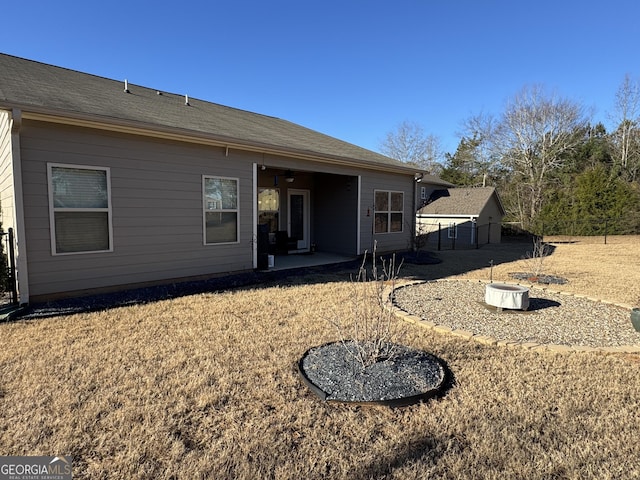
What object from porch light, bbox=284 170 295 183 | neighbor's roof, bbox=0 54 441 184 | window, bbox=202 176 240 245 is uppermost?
neighbor's roof, bbox=0 54 441 184

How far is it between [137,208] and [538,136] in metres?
28.7

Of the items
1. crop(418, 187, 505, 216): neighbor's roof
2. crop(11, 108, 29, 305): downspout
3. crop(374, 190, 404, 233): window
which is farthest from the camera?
crop(418, 187, 505, 216): neighbor's roof

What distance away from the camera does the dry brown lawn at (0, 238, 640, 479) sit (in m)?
1.91

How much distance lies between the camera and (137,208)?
5.81 m

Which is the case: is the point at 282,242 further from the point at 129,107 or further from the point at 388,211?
the point at 129,107

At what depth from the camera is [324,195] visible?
10656mm

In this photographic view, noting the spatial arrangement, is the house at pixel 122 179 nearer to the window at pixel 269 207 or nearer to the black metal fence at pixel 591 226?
the window at pixel 269 207

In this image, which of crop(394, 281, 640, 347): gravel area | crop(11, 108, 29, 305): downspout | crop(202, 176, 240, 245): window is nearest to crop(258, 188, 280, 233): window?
crop(202, 176, 240, 245): window

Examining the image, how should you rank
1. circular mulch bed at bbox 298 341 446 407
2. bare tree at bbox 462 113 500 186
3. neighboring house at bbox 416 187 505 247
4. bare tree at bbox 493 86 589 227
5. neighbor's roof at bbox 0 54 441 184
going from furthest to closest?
bare tree at bbox 462 113 500 186 < bare tree at bbox 493 86 589 227 < neighboring house at bbox 416 187 505 247 < neighbor's roof at bbox 0 54 441 184 < circular mulch bed at bbox 298 341 446 407

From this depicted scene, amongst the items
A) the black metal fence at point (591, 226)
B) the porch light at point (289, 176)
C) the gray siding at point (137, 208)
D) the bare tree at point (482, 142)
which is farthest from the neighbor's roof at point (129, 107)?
the bare tree at point (482, 142)

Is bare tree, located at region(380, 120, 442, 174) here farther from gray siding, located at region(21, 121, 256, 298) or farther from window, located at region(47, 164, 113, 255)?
window, located at region(47, 164, 113, 255)

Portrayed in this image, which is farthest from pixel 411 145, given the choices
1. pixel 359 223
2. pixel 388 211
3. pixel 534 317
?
pixel 534 317

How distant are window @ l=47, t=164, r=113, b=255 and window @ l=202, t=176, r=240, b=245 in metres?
1.66

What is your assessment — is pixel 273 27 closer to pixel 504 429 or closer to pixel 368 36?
pixel 368 36
